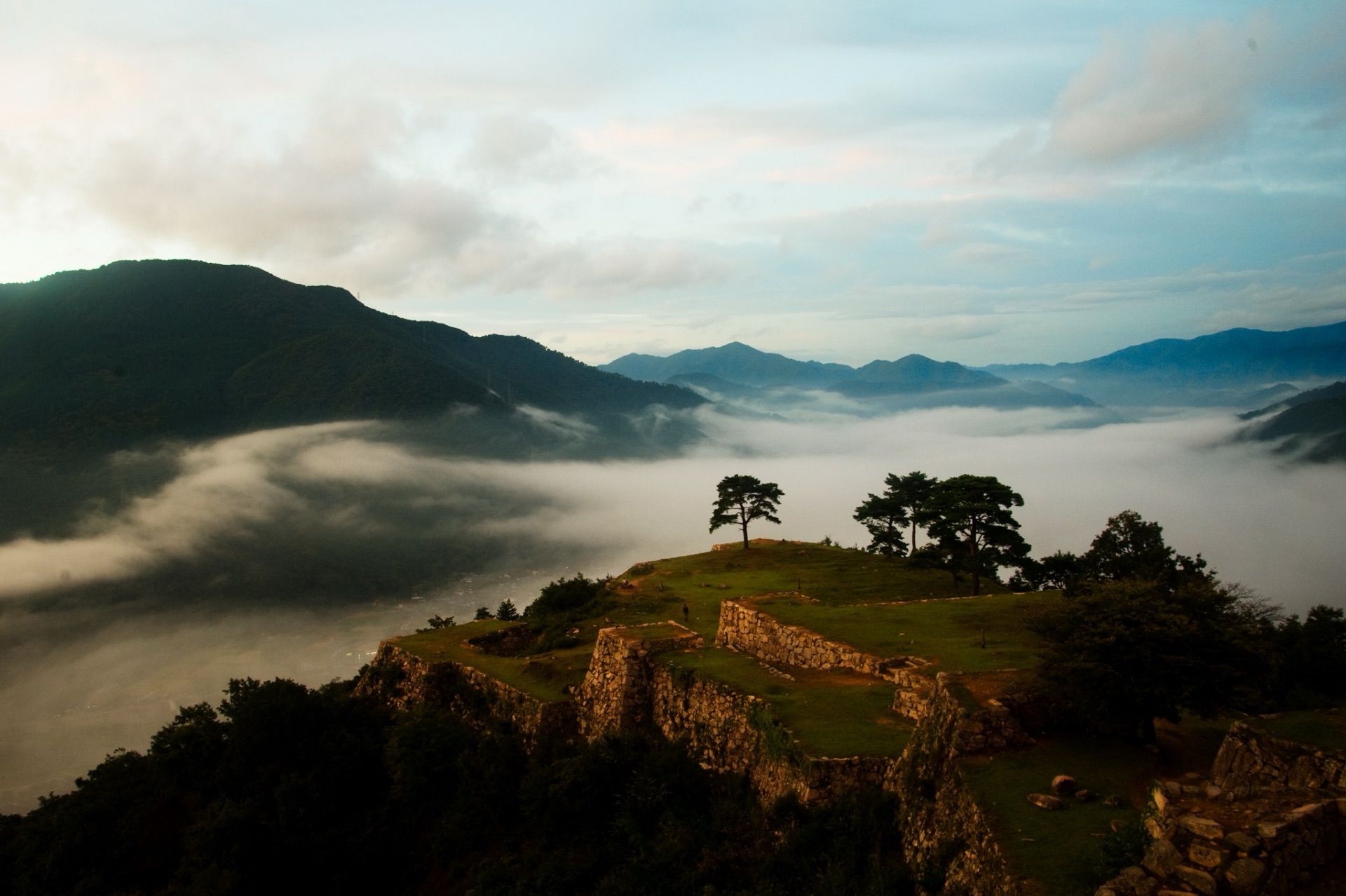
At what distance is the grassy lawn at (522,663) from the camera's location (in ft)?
84.3

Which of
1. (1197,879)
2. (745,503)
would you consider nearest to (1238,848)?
(1197,879)

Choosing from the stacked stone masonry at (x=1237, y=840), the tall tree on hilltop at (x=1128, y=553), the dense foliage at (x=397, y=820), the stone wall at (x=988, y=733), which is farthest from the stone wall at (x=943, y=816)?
the tall tree on hilltop at (x=1128, y=553)

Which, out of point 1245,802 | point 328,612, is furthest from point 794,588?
point 328,612

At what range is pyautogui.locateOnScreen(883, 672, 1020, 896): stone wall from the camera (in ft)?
35.0

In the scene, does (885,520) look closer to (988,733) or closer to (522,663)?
(522,663)

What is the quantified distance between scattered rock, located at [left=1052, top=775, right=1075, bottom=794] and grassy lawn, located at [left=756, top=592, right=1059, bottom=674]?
5724mm

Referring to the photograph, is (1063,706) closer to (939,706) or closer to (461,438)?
(939,706)

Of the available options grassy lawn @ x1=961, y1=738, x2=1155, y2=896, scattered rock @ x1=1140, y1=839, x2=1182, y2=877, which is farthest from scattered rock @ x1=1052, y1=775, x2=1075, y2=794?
scattered rock @ x1=1140, y1=839, x2=1182, y2=877

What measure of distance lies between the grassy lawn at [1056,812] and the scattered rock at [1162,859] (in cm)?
100

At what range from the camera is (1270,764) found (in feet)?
34.7

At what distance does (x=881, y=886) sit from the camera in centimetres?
1187

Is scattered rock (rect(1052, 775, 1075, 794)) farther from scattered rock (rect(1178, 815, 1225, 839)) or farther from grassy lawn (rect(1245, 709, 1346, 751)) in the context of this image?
scattered rock (rect(1178, 815, 1225, 839))

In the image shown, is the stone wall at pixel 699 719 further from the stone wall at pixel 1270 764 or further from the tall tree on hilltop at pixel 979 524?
the tall tree on hilltop at pixel 979 524

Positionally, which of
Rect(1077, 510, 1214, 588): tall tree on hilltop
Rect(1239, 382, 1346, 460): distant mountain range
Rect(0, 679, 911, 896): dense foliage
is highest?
Rect(1077, 510, 1214, 588): tall tree on hilltop
